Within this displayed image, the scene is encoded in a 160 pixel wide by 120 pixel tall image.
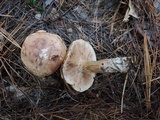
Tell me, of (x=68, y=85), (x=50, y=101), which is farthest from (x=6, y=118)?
(x=68, y=85)

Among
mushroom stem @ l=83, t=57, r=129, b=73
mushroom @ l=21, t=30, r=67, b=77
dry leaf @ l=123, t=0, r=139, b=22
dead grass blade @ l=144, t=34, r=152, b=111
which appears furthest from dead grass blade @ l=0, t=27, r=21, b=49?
dead grass blade @ l=144, t=34, r=152, b=111

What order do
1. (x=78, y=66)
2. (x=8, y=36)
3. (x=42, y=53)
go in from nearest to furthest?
(x=42, y=53)
(x=78, y=66)
(x=8, y=36)

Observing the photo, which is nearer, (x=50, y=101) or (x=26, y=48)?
(x=26, y=48)

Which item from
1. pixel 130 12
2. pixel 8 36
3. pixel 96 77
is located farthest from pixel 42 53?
pixel 130 12

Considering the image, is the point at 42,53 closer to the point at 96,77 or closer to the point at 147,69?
the point at 96,77

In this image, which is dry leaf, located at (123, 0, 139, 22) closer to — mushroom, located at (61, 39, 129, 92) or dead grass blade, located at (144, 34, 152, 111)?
dead grass blade, located at (144, 34, 152, 111)

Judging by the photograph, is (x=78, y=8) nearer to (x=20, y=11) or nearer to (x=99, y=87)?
(x=20, y=11)
